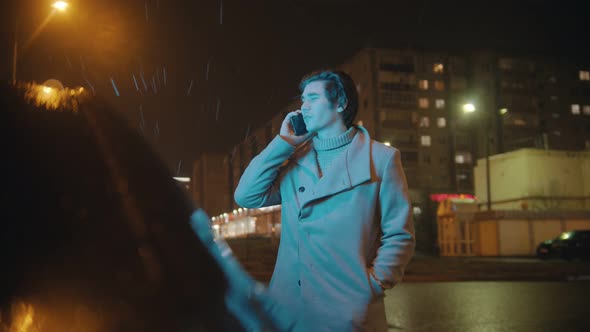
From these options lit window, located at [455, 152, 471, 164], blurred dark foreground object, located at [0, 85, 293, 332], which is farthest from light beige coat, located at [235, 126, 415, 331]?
lit window, located at [455, 152, 471, 164]

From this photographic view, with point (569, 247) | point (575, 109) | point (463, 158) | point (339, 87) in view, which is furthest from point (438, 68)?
point (339, 87)

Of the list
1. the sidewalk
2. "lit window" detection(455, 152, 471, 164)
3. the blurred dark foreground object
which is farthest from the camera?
"lit window" detection(455, 152, 471, 164)

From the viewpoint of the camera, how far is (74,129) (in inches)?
50.9

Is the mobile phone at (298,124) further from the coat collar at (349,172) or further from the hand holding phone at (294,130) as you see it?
the coat collar at (349,172)

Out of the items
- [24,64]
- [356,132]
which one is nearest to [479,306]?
[356,132]

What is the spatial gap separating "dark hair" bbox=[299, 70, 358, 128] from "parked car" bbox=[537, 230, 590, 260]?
25.8 m

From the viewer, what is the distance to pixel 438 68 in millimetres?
73938

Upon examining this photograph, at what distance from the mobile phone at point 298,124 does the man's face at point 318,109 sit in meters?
0.06

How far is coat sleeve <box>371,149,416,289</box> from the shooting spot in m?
2.07

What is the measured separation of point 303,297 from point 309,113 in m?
0.73

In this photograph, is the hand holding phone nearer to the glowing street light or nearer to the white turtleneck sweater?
the white turtleneck sweater

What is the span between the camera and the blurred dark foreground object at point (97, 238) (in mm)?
1146

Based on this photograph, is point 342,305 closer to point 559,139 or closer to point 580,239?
point 580,239

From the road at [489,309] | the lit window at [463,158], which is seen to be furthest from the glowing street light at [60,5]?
the lit window at [463,158]
